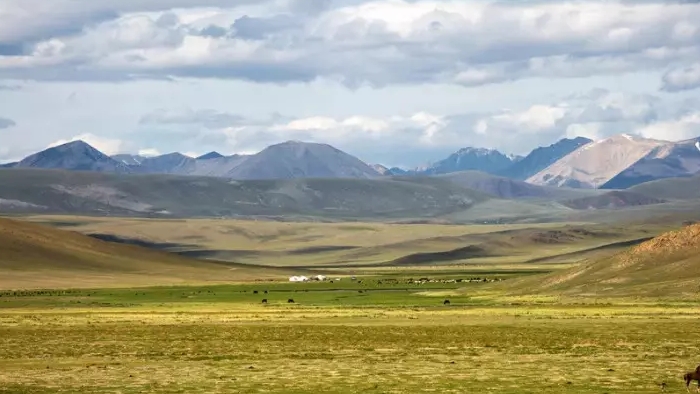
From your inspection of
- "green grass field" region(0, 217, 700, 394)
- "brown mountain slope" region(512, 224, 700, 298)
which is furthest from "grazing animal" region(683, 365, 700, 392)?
"brown mountain slope" region(512, 224, 700, 298)

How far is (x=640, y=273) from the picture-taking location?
132000 millimetres

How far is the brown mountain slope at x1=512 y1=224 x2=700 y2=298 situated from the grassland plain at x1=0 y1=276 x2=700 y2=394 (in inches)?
317

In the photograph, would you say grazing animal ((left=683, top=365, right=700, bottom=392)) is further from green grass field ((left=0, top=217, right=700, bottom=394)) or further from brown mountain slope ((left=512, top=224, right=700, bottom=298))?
brown mountain slope ((left=512, top=224, right=700, bottom=298))

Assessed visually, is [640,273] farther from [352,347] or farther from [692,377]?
[692,377]

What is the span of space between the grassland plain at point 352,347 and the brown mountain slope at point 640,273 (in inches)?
317

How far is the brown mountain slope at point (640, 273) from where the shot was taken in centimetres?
12362

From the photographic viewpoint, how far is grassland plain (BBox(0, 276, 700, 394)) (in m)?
44.5

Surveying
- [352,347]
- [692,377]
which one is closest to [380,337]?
[352,347]

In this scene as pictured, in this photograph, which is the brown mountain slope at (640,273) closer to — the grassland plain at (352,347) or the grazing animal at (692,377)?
the grassland plain at (352,347)

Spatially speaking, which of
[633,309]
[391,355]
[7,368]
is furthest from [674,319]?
[7,368]

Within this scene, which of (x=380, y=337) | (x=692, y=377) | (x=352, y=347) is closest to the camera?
(x=692, y=377)

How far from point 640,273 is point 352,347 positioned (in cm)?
7606

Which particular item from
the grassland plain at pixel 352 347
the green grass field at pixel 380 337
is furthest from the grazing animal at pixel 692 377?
the green grass field at pixel 380 337

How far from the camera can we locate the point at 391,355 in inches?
2233
